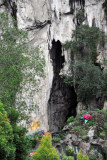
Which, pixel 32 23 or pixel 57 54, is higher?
pixel 32 23

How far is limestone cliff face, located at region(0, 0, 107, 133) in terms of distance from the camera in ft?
56.8

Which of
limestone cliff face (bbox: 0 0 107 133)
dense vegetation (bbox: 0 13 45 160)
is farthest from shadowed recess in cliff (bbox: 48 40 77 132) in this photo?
dense vegetation (bbox: 0 13 45 160)

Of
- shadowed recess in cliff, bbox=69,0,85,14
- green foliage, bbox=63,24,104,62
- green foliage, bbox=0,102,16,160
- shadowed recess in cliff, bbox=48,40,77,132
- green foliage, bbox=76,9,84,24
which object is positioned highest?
shadowed recess in cliff, bbox=69,0,85,14

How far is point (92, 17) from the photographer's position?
18625mm

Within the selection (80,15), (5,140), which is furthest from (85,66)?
(5,140)

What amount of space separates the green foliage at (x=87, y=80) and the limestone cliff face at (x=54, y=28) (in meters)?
1.76

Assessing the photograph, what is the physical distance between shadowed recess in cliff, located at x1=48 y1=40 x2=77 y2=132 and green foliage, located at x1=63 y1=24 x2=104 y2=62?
115cm

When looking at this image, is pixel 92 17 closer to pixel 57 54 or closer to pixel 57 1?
pixel 57 1

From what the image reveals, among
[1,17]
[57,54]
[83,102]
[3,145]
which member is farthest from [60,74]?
[3,145]

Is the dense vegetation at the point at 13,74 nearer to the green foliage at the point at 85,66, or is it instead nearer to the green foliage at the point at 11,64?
the green foliage at the point at 11,64

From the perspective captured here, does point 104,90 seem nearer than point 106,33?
Yes

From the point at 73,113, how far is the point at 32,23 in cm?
892

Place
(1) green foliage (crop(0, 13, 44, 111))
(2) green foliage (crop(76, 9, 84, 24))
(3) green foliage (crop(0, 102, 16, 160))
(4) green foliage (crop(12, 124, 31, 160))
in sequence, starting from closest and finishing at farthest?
1. (3) green foliage (crop(0, 102, 16, 160))
2. (4) green foliage (crop(12, 124, 31, 160))
3. (1) green foliage (crop(0, 13, 44, 111))
4. (2) green foliage (crop(76, 9, 84, 24))

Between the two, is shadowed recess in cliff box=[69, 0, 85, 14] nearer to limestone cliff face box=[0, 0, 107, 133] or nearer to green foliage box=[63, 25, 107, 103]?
limestone cliff face box=[0, 0, 107, 133]
